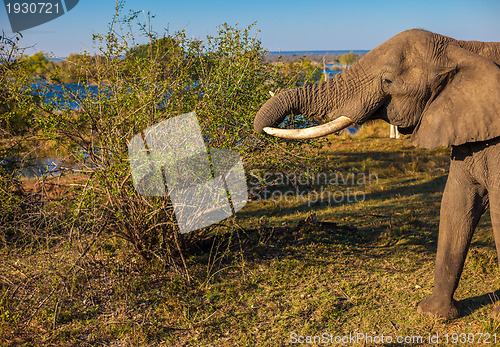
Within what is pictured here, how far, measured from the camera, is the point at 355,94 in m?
4.06

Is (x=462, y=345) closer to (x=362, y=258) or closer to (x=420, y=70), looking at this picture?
(x=362, y=258)

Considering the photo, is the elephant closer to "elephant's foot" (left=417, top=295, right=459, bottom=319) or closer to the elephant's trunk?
the elephant's trunk

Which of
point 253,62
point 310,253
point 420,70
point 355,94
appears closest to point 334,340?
point 310,253

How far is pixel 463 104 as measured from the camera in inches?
147

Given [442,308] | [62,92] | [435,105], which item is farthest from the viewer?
[62,92]

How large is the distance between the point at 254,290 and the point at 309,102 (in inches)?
97.8

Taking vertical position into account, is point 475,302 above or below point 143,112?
below

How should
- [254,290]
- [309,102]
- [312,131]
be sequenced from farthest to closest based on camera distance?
[254,290] < [309,102] < [312,131]

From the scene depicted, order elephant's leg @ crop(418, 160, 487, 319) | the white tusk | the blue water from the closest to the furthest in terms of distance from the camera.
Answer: the white tusk, elephant's leg @ crop(418, 160, 487, 319), the blue water

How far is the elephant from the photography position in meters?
3.73

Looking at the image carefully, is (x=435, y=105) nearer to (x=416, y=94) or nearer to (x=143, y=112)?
(x=416, y=94)

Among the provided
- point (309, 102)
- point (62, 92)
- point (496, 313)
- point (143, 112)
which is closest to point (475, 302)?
point (496, 313)

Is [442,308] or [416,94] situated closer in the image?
[416,94]

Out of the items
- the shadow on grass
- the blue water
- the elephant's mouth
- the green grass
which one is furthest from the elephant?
the blue water
